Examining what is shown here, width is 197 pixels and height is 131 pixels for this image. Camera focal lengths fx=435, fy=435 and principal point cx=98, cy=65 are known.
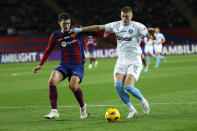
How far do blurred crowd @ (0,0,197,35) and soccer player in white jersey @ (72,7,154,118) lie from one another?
105 ft

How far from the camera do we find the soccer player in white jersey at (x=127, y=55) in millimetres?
8408

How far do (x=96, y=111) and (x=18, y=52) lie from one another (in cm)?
2596

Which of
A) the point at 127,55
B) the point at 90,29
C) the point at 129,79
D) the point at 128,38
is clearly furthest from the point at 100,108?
the point at 90,29

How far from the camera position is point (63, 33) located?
341 inches

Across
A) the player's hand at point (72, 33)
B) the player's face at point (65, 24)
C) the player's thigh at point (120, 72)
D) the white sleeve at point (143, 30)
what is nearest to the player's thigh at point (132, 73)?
the player's thigh at point (120, 72)

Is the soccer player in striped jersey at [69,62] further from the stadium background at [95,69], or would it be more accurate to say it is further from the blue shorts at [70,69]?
the stadium background at [95,69]

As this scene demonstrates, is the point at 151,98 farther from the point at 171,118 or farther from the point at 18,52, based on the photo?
the point at 18,52

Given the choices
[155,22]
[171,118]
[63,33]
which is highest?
[155,22]

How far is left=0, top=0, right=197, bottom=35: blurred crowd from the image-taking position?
40.7 m

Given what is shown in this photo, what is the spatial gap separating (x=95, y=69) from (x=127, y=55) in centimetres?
1513

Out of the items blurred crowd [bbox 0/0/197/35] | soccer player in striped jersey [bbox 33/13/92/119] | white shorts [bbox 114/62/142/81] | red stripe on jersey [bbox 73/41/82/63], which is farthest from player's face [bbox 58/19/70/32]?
blurred crowd [bbox 0/0/197/35]

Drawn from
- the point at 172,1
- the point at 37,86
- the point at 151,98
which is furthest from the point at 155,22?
the point at 151,98

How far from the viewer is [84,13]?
4244cm

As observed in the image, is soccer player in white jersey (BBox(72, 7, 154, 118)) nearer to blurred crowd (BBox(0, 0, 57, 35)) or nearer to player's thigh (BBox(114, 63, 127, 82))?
player's thigh (BBox(114, 63, 127, 82))
